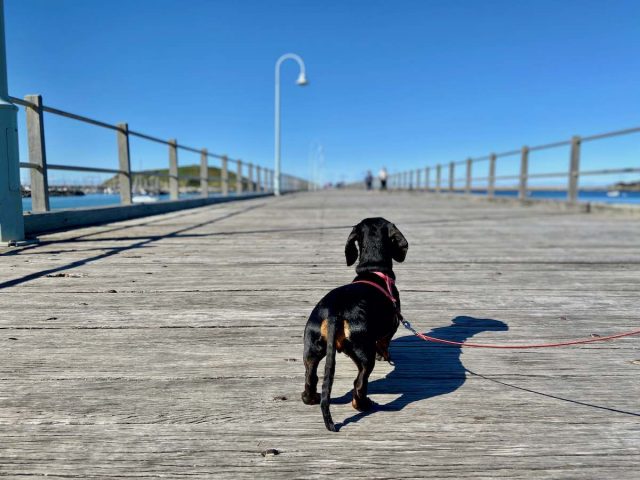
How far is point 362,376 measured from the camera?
4.84 ft

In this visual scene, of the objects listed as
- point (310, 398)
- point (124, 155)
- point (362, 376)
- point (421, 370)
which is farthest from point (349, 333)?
point (124, 155)

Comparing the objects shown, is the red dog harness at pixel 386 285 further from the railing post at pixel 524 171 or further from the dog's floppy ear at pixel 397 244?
the railing post at pixel 524 171

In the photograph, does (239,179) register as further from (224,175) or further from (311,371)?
(311,371)

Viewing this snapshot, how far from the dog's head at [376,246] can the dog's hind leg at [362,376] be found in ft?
1.56

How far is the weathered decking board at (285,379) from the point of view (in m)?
1.24

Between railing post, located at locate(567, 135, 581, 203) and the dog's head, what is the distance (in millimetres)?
9750

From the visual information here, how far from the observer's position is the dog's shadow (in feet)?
5.24

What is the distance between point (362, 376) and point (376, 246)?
24.8 inches

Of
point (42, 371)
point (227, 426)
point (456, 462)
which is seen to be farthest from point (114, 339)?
point (456, 462)

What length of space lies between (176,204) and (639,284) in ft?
30.7

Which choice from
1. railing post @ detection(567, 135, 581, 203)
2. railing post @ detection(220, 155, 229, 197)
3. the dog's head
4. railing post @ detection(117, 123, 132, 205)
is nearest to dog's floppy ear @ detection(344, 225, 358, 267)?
the dog's head

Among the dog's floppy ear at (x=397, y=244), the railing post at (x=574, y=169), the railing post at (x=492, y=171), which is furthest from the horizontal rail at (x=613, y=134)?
the dog's floppy ear at (x=397, y=244)

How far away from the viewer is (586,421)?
1.43 metres

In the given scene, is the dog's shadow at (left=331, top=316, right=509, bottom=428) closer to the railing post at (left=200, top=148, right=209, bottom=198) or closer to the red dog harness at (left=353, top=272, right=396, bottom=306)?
the red dog harness at (left=353, top=272, right=396, bottom=306)
